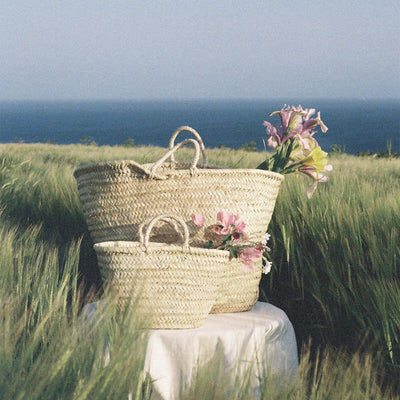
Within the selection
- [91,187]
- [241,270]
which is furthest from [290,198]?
[91,187]

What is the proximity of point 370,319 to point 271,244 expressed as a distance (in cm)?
57

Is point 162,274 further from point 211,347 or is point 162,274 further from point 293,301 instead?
point 293,301

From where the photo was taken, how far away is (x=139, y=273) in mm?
1675

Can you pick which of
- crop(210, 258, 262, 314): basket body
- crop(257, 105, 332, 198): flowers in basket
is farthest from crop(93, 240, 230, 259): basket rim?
crop(257, 105, 332, 198): flowers in basket

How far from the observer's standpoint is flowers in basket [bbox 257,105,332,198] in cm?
199

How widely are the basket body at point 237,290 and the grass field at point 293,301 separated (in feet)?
0.71

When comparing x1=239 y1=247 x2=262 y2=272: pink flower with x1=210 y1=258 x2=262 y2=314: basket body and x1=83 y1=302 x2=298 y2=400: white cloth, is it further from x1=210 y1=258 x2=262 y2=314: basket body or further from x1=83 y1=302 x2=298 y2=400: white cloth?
x1=83 y1=302 x2=298 y2=400: white cloth

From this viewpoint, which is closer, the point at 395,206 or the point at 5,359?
the point at 5,359

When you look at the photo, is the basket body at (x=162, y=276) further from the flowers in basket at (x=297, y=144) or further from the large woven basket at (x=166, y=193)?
the flowers in basket at (x=297, y=144)

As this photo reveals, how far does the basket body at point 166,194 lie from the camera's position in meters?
1.81

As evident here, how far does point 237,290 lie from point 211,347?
34 centimetres

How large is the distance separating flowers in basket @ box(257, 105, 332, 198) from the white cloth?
57cm

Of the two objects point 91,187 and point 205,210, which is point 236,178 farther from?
point 91,187

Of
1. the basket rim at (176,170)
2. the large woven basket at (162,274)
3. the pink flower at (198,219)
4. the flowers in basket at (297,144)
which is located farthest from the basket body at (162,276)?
the flowers in basket at (297,144)
